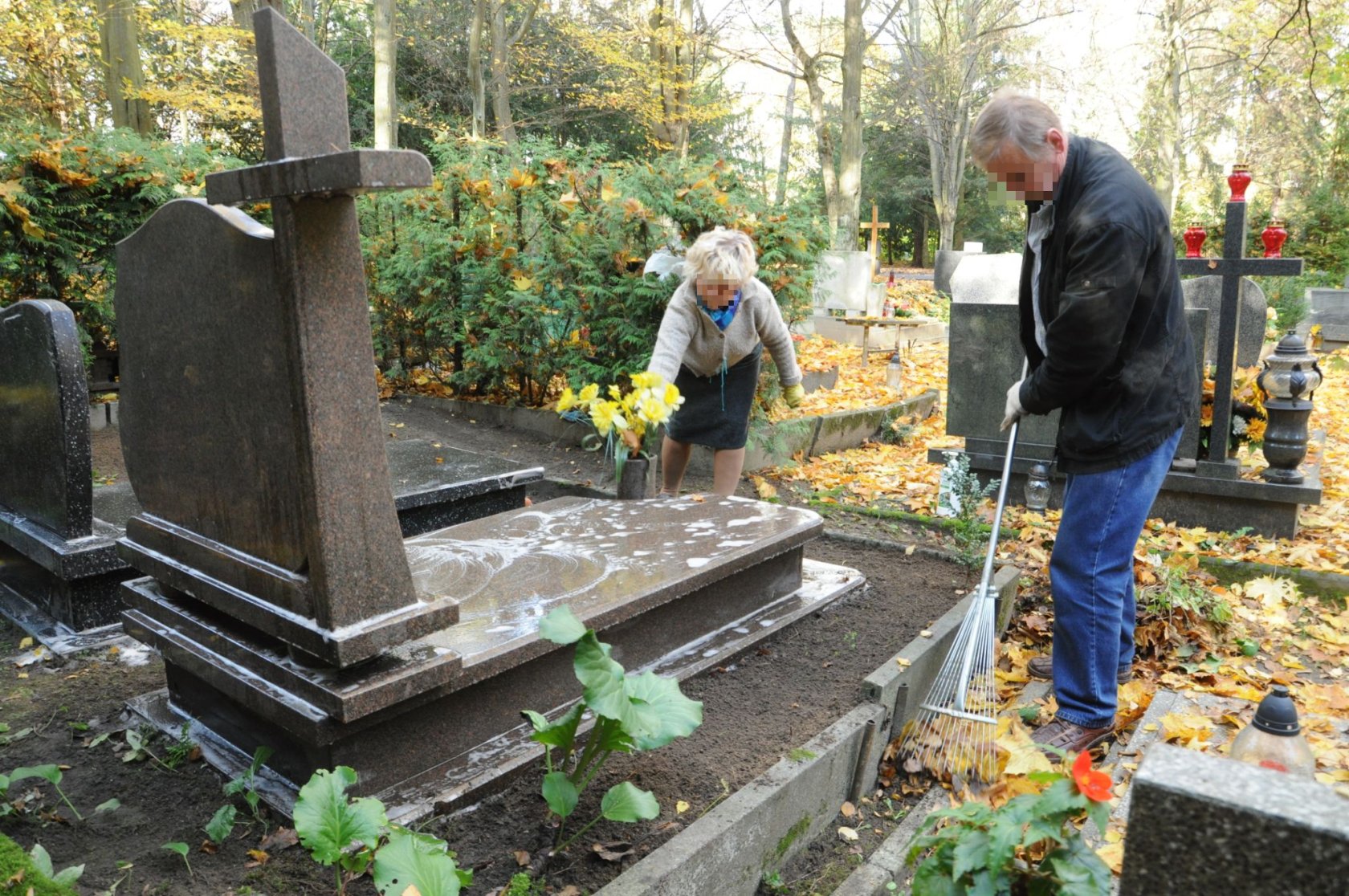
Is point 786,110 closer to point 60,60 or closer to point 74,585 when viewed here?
point 60,60

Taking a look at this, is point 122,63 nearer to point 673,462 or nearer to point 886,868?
point 673,462

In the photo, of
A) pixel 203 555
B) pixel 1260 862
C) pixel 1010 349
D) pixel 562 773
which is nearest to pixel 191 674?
pixel 203 555

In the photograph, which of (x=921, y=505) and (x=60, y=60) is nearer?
(x=921, y=505)

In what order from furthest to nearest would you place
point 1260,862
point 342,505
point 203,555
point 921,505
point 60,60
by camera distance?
point 60,60 → point 921,505 → point 203,555 → point 342,505 → point 1260,862

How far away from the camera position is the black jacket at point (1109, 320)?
2.74 meters

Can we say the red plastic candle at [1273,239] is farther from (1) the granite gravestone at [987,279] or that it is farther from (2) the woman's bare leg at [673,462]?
(1) the granite gravestone at [987,279]

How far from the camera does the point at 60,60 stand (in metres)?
13.3

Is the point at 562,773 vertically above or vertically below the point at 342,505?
below

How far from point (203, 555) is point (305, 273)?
105cm

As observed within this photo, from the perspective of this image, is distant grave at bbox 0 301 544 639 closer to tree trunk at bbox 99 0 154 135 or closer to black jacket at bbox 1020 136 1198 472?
black jacket at bbox 1020 136 1198 472

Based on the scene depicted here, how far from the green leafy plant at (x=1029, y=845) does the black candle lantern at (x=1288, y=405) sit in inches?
185

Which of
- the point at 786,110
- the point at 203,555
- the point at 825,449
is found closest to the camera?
the point at 203,555

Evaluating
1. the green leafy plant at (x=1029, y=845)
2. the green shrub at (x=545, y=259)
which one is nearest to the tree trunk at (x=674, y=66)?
the green shrub at (x=545, y=259)

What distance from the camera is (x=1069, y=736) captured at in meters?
3.10
